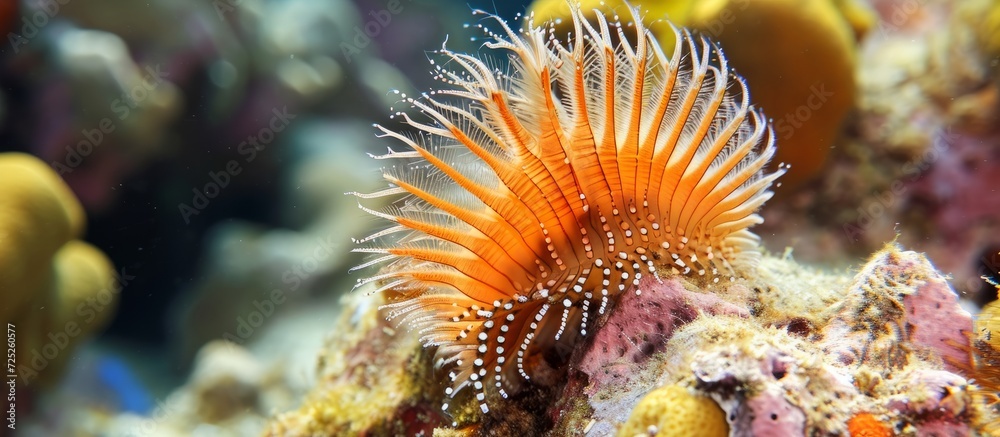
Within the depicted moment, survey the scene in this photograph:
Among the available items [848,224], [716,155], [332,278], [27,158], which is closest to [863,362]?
[716,155]

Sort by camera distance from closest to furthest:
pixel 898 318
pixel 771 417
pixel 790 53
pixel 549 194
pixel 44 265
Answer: pixel 771 417 < pixel 898 318 < pixel 549 194 < pixel 790 53 < pixel 44 265

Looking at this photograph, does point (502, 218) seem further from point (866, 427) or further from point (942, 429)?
point (942, 429)

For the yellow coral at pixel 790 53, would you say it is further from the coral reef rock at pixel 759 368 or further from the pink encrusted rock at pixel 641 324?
the pink encrusted rock at pixel 641 324

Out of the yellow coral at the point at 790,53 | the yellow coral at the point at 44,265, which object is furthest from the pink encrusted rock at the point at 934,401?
the yellow coral at the point at 44,265

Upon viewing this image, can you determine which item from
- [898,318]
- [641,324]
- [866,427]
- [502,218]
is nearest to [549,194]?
[502,218]

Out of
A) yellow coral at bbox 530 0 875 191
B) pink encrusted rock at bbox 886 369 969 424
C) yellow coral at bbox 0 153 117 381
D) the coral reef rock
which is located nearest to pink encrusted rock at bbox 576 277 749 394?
the coral reef rock

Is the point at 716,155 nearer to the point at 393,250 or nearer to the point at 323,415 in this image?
the point at 393,250
